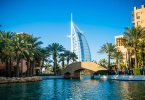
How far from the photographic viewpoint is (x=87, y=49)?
16362 cm

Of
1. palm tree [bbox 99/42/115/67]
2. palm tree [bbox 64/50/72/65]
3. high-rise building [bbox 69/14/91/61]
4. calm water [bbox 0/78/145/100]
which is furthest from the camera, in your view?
high-rise building [bbox 69/14/91/61]

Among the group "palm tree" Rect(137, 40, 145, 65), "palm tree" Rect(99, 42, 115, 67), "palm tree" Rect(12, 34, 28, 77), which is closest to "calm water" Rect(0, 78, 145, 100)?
"palm tree" Rect(12, 34, 28, 77)

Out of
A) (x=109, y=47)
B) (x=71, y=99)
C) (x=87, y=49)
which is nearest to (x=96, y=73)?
(x=109, y=47)

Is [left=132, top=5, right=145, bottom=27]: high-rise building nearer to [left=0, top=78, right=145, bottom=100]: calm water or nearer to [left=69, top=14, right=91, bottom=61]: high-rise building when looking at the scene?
[left=0, top=78, right=145, bottom=100]: calm water

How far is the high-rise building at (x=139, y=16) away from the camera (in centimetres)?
6596

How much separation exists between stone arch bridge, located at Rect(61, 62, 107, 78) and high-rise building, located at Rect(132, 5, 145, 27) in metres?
18.6

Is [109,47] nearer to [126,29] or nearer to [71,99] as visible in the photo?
[126,29]

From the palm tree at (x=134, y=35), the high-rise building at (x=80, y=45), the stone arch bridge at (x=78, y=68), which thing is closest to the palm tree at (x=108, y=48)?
the stone arch bridge at (x=78, y=68)

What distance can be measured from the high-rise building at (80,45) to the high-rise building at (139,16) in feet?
302

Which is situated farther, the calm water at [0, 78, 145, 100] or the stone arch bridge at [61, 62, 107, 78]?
the stone arch bridge at [61, 62, 107, 78]

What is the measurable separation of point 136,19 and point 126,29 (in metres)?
21.1

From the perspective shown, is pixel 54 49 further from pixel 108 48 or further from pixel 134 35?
pixel 134 35

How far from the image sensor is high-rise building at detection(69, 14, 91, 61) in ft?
523

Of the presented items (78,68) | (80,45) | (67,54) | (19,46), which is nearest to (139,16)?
(78,68)
